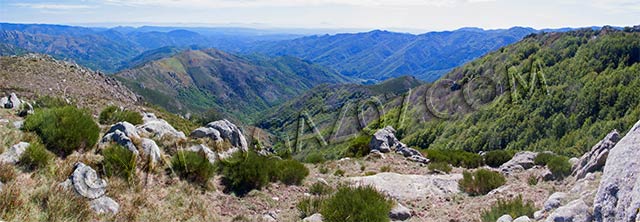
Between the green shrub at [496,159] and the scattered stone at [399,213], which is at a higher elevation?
the scattered stone at [399,213]

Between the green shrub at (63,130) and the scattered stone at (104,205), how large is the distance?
2.68 meters

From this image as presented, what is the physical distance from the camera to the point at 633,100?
205 ft

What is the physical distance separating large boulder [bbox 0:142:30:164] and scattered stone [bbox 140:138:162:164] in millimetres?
2686

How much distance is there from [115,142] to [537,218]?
10447 millimetres

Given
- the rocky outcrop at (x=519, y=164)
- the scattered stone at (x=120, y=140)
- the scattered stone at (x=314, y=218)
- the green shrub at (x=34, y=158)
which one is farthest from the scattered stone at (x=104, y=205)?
the rocky outcrop at (x=519, y=164)

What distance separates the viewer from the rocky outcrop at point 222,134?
15117 millimetres

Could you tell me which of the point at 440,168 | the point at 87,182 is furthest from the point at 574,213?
the point at 440,168

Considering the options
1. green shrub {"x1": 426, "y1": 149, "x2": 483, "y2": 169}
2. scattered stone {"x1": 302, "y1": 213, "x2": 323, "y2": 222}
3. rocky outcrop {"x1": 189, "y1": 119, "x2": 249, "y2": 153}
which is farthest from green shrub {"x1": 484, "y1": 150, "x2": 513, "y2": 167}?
Result: scattered stone {"x1": 302, "y1": 213, "x2": 323, "y2": 222}

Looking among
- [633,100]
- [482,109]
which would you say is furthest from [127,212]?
[482,109]

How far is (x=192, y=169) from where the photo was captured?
10.5 meters

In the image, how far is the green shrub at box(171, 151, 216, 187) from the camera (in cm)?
1043

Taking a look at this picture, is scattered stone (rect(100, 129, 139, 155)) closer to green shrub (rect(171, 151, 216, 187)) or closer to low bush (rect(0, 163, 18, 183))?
green shrub (rect(171, 151, 216, 187))

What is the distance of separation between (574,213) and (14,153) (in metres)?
11.1

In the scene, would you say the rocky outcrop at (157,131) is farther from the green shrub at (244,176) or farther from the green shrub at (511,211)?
the green shrub at (511,211)
